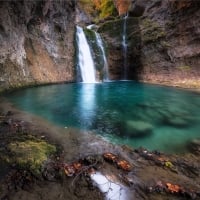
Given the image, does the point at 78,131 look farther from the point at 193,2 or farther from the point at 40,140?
the point at 193,2

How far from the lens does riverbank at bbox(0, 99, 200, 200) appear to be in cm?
350

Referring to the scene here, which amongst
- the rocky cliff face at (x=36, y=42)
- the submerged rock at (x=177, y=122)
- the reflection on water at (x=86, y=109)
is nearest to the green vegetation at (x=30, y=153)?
the reflection on water at (x=86, y=109)

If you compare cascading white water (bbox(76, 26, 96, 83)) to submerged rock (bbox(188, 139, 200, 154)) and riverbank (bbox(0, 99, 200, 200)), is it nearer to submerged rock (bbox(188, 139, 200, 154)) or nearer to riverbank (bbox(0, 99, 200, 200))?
riverbank (bbox(0, 99, 200, 200))

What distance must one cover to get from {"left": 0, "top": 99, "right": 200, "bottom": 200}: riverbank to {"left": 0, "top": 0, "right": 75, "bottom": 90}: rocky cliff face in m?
7.78

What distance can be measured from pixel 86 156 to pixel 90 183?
38.6 inches

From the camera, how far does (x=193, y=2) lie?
16250 mm

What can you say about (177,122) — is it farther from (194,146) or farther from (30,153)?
(30,153)

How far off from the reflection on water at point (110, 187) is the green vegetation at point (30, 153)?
1034 mm

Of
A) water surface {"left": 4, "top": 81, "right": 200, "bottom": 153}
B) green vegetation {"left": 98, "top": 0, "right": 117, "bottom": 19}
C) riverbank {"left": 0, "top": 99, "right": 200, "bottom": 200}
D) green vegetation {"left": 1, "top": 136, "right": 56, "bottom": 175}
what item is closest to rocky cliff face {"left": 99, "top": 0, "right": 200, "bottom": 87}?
water surface {"left": 4, "top": 81, "right": 200, "bottom": 153}

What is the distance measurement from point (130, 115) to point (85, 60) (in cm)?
1138

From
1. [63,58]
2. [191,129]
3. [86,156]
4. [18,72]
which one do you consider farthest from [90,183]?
[63,58]

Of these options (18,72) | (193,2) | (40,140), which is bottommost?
(40,140)

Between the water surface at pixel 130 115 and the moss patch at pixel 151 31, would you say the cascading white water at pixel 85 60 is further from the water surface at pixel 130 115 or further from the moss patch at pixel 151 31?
the water surface at pixel 130 115

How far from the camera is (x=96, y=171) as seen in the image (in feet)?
13.5
